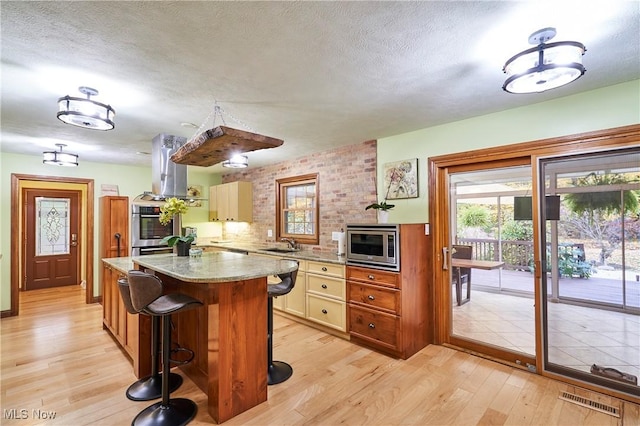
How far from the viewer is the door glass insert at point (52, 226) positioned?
638 cm

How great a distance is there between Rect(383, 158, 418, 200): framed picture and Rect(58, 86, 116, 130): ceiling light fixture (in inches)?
116

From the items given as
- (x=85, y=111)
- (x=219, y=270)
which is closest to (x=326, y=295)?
(x=219, y=270)

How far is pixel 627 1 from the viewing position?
1.51m

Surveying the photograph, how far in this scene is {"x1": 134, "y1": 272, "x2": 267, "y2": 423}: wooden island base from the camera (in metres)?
2.15

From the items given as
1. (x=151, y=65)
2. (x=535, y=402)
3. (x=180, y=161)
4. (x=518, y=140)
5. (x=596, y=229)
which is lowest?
(x=535, y=402)

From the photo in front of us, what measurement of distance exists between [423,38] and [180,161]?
6.83ft

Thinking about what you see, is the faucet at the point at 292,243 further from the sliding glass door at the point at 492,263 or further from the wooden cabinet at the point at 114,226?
the wooden cabinet at the point at 114,226

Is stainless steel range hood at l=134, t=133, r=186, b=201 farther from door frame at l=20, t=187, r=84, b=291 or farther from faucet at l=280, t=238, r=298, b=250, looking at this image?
door frame at l=20, t=187, r=84, b=291

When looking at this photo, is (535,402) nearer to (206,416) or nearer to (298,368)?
(298,368)

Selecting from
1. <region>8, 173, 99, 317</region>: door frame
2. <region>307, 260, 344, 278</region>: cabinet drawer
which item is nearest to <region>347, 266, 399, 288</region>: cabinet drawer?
<region>307, 260, 344, 278</region>: cabinet drawer

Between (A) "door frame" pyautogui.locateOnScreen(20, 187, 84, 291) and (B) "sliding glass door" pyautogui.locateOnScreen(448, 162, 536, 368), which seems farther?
(A) "door frame" pyautogui.locateOnScreen(20, 187, 84, 291)

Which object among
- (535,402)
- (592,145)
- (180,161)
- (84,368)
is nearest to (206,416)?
(84,368)

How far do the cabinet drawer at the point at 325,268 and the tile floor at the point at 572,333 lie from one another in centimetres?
145

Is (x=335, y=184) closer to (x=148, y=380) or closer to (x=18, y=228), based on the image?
(x=148, y=380)
